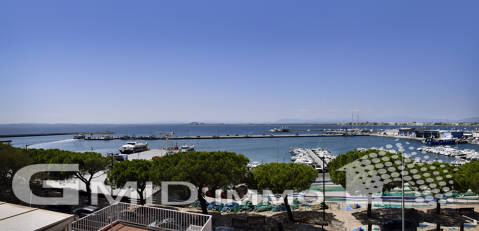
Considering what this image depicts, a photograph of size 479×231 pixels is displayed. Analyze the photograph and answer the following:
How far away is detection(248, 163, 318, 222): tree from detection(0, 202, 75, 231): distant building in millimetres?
9193

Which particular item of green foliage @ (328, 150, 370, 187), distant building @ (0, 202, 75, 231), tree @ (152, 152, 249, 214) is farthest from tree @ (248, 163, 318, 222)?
distant building @ (0, 202, 75, 231)

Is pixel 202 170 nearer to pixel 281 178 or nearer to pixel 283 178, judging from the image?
pixel 281 178

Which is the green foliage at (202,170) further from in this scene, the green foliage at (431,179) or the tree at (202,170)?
the green foliage at (431,179)

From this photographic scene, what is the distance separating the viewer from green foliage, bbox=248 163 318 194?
13.6m

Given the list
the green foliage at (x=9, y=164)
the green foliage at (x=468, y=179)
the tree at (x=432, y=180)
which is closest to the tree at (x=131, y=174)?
the green foliage at (x=9, y=164)

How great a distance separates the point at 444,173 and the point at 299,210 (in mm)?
8599

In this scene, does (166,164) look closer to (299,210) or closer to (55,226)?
(55,226)

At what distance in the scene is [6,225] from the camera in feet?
21.3

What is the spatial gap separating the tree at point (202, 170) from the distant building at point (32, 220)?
240 inches

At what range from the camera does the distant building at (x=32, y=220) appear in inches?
253

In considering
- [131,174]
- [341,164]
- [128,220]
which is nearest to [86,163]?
[131,174]

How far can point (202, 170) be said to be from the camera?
13.1 meters

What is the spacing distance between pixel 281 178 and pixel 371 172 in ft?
16.7

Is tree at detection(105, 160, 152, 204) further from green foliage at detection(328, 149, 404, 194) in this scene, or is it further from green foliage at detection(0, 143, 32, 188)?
green foliage at detection(328, 149, 404, 194)
